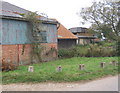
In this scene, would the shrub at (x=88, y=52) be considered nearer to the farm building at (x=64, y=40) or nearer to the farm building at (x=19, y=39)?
the farm building at (x=19, y=39)

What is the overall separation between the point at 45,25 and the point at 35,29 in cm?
161

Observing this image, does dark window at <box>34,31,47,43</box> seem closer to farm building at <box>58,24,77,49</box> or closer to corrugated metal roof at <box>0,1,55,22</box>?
corrugated metal roof at <box>0,1,55,22</box>

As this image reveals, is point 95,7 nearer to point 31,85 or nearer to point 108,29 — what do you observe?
point 108,29

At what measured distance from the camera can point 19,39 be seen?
1192 cm

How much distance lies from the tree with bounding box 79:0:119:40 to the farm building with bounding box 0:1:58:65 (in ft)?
65.3

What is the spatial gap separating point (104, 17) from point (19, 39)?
24995 mm

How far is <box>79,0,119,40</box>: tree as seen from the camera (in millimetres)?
30703

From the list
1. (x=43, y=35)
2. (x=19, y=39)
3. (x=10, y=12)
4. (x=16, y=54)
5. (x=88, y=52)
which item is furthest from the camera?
(x=88, y=52)

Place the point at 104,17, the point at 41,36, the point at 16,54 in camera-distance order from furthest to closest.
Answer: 1. the point at 104,17
2. the point at 41,36
3. the point at 16,54

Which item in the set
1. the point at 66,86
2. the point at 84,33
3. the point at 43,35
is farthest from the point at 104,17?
the point at 66,86

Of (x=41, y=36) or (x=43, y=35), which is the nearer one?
(x=41, y=36)

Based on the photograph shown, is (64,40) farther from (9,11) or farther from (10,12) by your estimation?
(10,12)

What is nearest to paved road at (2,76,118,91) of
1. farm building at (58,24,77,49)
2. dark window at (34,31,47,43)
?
dark window at (34,31,47,43)

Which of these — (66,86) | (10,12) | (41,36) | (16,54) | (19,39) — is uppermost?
(10,12)
